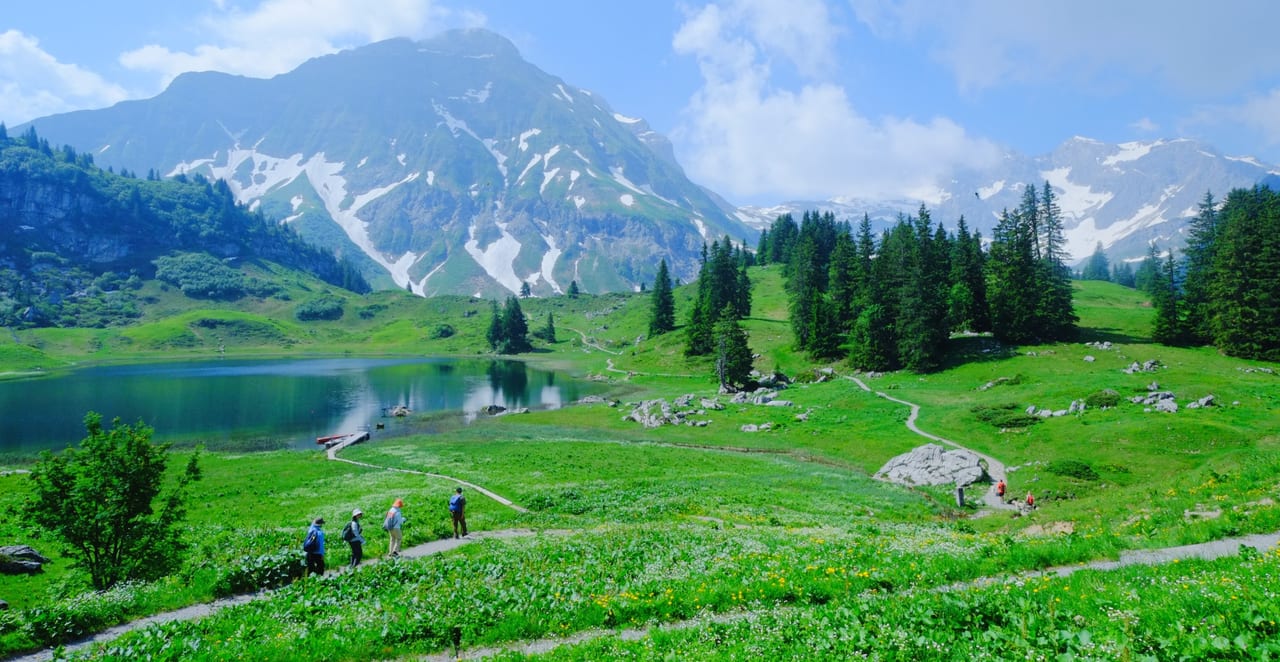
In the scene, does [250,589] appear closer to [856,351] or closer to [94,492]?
[94,492]

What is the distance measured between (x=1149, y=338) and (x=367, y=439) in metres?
117

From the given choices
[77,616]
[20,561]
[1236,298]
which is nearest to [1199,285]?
[1236,298]

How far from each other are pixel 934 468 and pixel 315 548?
141 ft

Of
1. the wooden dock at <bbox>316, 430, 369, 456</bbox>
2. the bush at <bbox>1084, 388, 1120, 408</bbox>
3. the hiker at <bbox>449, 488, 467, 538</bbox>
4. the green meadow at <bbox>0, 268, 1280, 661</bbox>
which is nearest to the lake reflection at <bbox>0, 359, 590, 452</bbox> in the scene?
the wooden dock at <bbox>316, 430, 369, 456</bbox>

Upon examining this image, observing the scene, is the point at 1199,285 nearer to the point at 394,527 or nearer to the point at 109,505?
the point at 394,527

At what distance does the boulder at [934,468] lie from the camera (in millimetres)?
42812

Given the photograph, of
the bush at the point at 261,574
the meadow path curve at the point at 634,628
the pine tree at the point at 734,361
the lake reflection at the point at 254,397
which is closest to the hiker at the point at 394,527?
the bush at the point at 261,574

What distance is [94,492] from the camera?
2039 centimetres

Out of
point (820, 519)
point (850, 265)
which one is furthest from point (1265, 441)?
point (850, 265)

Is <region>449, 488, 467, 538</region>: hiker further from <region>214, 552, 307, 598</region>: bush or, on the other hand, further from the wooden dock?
the wooden dock

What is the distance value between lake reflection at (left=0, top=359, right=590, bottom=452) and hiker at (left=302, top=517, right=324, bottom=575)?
5109cm

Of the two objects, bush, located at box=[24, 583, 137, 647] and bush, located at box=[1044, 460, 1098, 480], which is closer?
bush, located at box=[24, 583, 137, 647]

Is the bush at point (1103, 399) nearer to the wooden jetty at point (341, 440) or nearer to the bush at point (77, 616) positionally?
the bush at point (77, 616)

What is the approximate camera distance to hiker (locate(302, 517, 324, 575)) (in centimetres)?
2022
